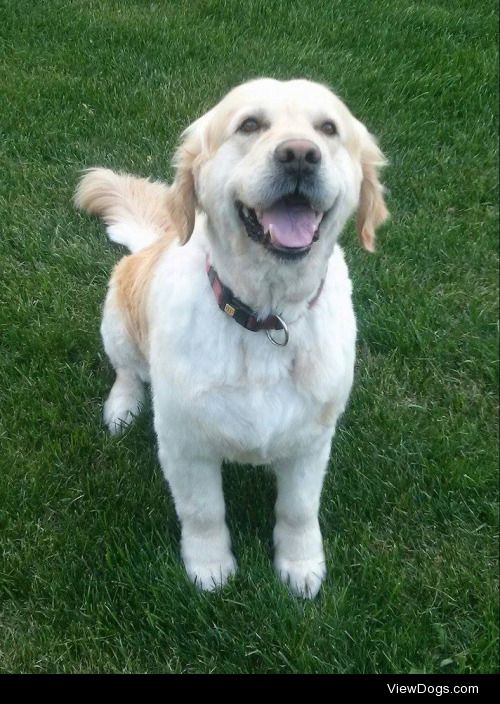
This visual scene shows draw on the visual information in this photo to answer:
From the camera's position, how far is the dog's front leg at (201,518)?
7.67 ft

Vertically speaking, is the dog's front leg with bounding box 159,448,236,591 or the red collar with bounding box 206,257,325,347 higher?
the red collar with bounding box 206,257,325,347

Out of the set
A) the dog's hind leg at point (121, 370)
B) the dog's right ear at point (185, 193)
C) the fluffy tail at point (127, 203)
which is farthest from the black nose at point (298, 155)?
the fluffy tail at point (127, 203)

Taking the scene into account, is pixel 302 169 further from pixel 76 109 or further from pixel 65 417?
pixel 76 109

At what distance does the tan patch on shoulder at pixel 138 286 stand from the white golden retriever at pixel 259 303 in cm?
15

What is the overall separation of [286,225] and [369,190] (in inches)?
16.5

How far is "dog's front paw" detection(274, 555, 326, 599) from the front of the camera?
2.44 m

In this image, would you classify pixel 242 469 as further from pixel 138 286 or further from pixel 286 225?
pixel 286 225

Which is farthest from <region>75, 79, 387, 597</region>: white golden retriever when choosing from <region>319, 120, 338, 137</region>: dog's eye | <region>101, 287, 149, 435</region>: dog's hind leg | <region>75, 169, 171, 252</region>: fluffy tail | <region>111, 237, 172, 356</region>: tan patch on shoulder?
<region>75, 169, 171, 252</region>: fluffy tail

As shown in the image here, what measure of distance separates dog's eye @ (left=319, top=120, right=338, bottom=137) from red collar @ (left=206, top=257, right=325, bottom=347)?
48 cm

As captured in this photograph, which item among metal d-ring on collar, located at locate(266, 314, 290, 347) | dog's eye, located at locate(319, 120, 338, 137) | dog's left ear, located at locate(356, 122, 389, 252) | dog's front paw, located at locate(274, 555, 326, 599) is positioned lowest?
dog's front paw, located at locate(274, 555, 326, 599)

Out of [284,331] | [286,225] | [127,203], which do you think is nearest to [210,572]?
[284,331]

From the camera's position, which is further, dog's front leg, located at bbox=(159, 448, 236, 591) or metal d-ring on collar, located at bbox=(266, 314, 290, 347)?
dog's front leg, located at bbox=(159, 448, 236, 591)

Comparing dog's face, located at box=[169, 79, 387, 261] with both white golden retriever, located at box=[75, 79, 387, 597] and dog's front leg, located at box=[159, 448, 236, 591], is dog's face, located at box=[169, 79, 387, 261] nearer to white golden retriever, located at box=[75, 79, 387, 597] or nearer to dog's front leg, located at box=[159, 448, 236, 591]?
white golden retriever, located at box=[75, 79, 387, 597]

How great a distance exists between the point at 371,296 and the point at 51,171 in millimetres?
1983
